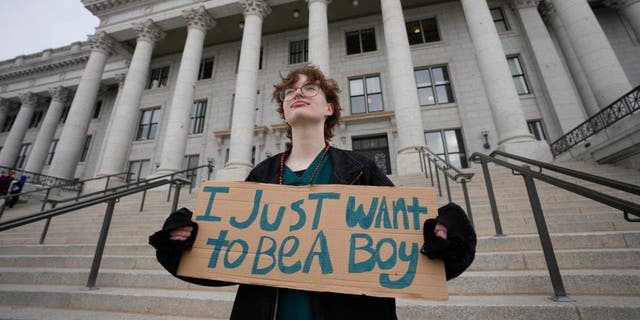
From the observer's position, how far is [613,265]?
3025 millimetres

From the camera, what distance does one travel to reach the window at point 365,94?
15305mm

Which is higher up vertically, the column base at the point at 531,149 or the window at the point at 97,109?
the window at the point at 97,109

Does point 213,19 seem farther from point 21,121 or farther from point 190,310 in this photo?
point 21,121

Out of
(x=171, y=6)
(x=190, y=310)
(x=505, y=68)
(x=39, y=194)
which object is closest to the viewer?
(x=190, y=310)

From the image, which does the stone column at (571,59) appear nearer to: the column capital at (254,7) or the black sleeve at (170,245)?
the column capital at (254,7)

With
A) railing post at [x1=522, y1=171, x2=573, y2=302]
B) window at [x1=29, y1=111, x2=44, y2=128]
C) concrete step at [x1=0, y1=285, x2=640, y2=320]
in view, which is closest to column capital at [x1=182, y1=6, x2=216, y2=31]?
concrete step at [x1=0, y1=285, x2=640, y2=320]

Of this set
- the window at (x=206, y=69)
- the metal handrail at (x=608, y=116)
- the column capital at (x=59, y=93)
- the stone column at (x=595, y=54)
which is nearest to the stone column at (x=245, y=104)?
the window at (x=206, y=69)

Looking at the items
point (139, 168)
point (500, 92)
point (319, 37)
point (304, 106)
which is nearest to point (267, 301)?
point (304, 106)

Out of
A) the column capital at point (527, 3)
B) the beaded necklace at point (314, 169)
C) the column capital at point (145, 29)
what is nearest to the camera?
the beaded necklace at point (314, 169)

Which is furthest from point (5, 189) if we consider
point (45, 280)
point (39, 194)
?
point (45, 280)

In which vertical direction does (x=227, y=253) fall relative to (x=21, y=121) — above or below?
below

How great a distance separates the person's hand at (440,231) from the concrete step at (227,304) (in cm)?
185

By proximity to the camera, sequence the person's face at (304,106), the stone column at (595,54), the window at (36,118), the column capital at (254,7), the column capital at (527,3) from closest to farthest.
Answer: the person's face at (304,106)
the stone column at (595,54)
the column capital at (254,7)
the column capital at (527,3)
the window at (36,118)

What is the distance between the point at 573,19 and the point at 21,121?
37625 mm
